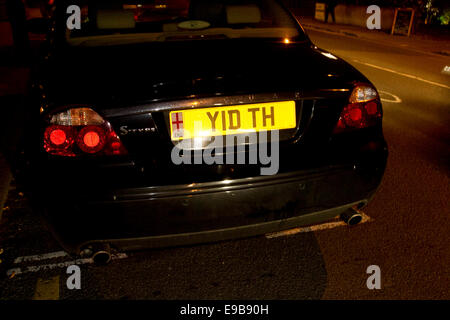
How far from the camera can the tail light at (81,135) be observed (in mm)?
1925

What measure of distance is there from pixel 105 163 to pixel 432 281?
2043mm

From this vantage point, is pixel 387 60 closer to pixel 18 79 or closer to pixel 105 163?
pixel 18 79

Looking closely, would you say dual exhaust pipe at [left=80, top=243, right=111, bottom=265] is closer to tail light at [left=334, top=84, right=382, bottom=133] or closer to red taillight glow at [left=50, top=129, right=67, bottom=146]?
red taillight glow at [left=50, top=129, right=67, bottom=146]

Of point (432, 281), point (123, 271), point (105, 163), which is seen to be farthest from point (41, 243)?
point (432, 281)

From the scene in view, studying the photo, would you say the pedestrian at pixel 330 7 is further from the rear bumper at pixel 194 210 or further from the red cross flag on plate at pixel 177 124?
the red cross flag on plate at pixel 177 124

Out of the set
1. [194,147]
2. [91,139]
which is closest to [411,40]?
[194,147]

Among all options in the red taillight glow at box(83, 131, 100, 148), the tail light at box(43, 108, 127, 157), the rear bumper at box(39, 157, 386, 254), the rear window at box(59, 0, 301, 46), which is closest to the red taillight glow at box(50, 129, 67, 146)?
the tail light at box(43, 108, 127, 157)

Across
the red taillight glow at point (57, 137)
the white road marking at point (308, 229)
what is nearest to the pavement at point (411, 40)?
the white road marking at point (308, 229)

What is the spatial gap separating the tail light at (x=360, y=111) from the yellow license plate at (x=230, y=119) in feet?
1.09

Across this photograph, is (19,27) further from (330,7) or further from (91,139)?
(330,7)

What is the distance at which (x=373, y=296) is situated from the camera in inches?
93.4

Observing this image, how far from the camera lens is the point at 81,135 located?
195cm

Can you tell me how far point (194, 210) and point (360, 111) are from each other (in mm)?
1090

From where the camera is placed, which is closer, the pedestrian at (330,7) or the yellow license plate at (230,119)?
the yellow license plate at (230,119)
